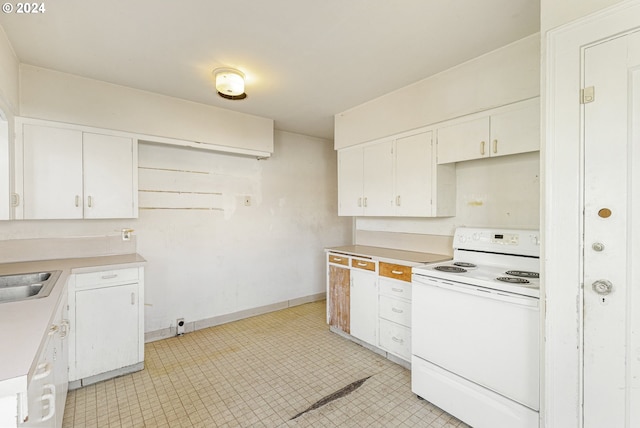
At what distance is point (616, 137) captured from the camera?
125 centimetres

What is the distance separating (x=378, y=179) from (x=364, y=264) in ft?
2.99

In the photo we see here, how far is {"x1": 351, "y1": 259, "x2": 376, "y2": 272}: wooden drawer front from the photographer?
2877mm

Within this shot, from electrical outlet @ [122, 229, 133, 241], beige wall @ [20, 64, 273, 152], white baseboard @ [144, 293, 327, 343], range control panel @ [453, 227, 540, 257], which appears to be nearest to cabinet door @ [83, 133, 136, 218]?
beige wall @ [20, 64, 273, 152]

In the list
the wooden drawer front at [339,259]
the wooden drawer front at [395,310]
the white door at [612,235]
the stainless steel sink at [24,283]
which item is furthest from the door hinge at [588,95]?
the stainless steel sink at [24,283]

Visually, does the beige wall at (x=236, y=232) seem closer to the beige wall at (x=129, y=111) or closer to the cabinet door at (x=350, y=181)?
the beige wall at (x=129, y=111)

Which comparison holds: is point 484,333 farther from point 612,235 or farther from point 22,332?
point 22,332

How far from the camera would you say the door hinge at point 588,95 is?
4.30ft

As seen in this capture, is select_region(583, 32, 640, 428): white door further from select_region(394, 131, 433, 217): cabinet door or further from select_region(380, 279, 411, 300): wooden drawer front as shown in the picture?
select_region(394, 131, 433, 217): cabinet door

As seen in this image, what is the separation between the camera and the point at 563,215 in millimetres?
1378

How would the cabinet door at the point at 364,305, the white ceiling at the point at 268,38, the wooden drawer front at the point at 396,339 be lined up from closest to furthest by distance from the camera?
the white ceiling at the point at 268,38 < the wooden drawer front at the point at 396,339 < the cabinet door at the point at 364,305

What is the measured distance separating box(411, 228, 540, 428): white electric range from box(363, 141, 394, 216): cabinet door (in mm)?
944

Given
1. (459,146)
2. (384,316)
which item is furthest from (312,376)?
(459,146)

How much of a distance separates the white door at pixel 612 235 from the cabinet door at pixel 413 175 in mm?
1408

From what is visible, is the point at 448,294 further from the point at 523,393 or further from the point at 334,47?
the point at 334,47
